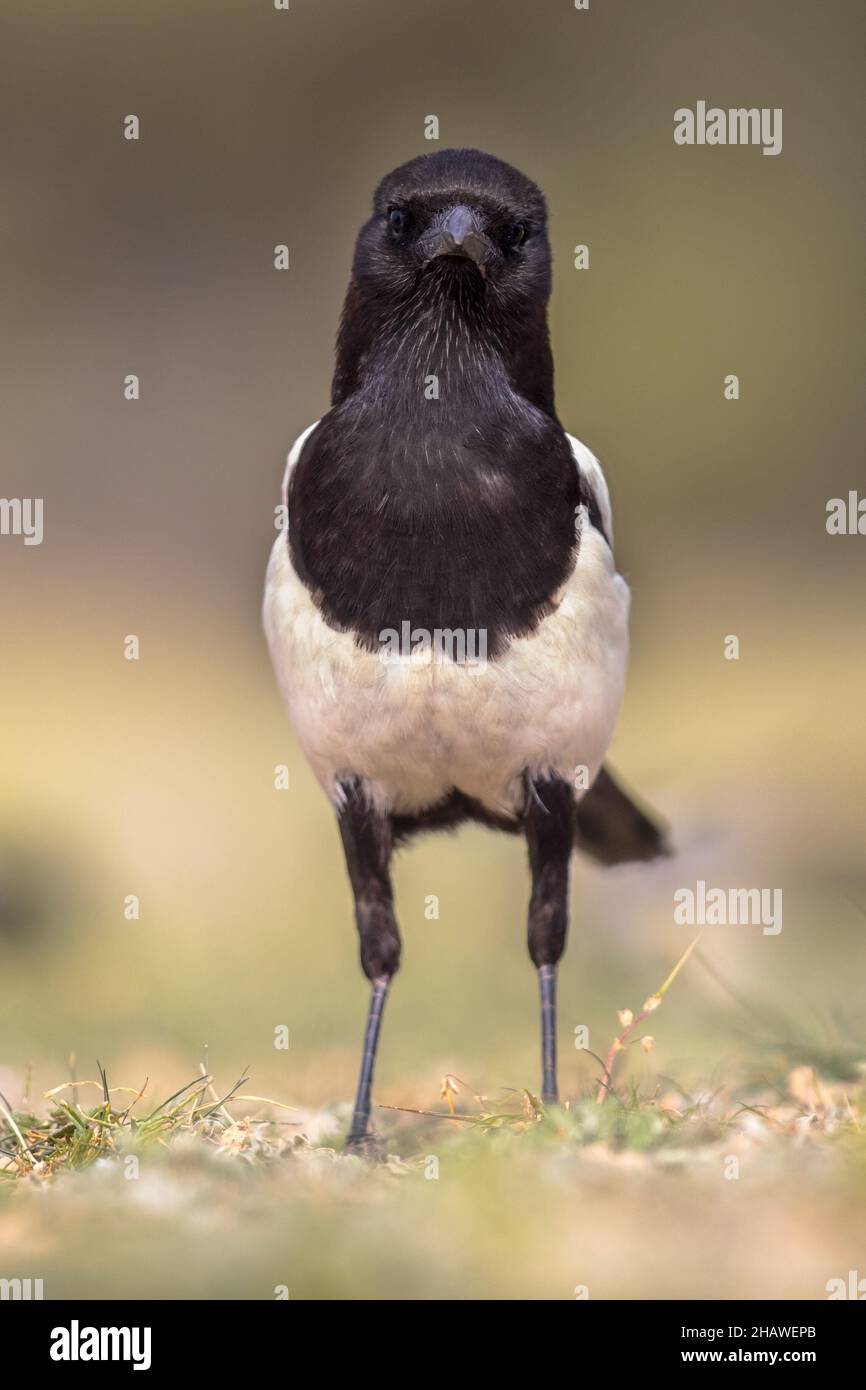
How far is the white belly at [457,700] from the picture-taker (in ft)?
9.16

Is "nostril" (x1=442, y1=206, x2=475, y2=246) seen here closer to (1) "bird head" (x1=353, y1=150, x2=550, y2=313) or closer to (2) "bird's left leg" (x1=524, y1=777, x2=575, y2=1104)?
(1) "bird head" (x1=353, y1=150, x2=550, y2=313)

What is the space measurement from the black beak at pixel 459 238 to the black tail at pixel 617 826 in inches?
52.2

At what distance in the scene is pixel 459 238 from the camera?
8.95 ft

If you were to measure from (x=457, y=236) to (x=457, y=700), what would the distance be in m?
0.73

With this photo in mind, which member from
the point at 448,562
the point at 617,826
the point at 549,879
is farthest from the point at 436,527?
the point at 617,826

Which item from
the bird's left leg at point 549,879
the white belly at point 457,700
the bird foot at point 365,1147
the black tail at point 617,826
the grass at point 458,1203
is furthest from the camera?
the black tail at point 617,826

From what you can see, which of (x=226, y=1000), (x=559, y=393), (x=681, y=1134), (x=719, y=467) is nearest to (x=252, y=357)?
(x=559, y=393)

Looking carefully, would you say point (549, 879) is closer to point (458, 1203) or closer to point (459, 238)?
point (458, 1203)

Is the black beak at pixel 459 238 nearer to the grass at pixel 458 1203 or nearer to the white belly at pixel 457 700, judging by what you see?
the white belly at pixel 457 700

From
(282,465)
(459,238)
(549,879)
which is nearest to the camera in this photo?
(459,238)

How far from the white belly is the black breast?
0.05 meters

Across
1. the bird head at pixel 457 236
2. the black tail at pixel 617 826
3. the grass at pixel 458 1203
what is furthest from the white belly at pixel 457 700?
the black tail at pixel 617 826
